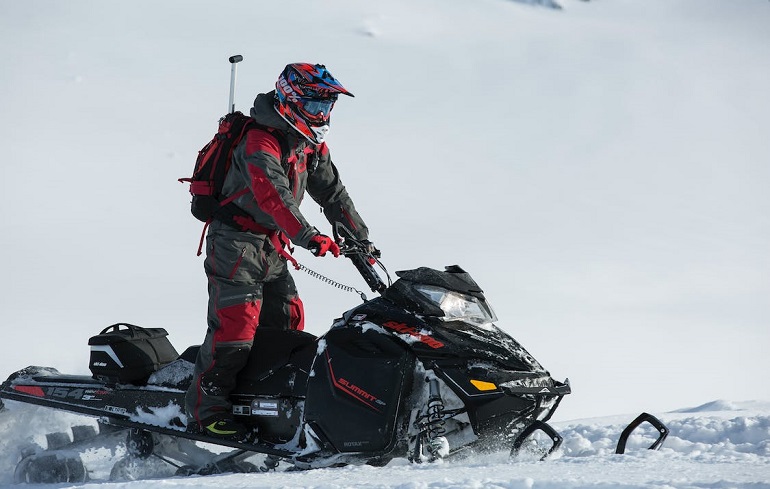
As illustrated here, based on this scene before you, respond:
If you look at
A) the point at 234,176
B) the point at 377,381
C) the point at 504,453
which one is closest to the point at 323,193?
the point at 234,176

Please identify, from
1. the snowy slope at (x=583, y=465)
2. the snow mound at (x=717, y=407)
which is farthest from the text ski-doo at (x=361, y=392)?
the snow mound at (x=717, y=407)

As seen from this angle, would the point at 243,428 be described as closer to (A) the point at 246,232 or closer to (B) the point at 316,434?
(B) the point at 316,434

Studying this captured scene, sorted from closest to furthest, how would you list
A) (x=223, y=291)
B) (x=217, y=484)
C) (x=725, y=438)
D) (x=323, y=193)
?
1. (x=217, y=484)
2. (x=223, y=291)
3. (x=725, y=438)
4. (x=323, y=193)

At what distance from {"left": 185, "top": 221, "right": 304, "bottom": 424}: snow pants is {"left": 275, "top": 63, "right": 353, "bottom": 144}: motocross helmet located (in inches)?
22.9

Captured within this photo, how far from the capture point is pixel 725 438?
4586mm

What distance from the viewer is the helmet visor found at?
14.2 ft

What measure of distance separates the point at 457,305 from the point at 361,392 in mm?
558

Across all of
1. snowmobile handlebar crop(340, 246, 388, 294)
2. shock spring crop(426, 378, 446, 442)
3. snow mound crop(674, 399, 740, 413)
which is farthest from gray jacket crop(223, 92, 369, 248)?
snow mound crop(674, 399, 740, 413)

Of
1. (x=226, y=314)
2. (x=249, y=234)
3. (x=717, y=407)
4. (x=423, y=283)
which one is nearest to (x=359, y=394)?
(x=423, y=283)

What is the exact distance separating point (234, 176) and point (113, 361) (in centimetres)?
121

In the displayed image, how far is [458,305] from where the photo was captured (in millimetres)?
3920

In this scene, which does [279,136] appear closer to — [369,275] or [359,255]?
[359,255]

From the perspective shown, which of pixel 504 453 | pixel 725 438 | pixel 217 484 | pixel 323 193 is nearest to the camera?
pixel 217 484

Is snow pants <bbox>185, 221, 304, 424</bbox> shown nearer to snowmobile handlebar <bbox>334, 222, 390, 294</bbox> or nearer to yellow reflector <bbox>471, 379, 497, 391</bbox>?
snowmobile handlebar <bbox>334, 222, 390, 294</bbox>
